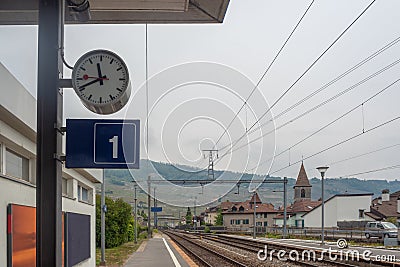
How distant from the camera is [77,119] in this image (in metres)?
5.91

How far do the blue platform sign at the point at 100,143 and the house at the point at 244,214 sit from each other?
62.8 meters

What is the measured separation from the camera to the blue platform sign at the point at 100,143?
583 centimetres

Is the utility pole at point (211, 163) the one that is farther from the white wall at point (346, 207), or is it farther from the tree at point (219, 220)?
the tree at point (219, 220)

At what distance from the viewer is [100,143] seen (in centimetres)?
586

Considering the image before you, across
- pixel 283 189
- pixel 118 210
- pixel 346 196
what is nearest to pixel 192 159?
pixel 118 210

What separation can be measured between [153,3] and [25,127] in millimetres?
2764

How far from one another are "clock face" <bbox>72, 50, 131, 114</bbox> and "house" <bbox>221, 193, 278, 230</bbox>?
207 feet

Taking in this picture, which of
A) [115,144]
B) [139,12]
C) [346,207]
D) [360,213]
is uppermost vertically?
[139,12]

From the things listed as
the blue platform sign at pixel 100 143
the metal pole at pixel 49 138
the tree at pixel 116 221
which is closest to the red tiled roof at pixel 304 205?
the tree at pixel 116 221

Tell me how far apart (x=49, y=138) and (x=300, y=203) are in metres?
62.1

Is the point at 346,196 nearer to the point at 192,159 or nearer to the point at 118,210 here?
the point at 118,210

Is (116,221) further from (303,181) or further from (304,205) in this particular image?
(304,205)

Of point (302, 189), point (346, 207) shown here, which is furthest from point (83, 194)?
point (346, 207)

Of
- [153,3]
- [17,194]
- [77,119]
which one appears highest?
[153,3]
